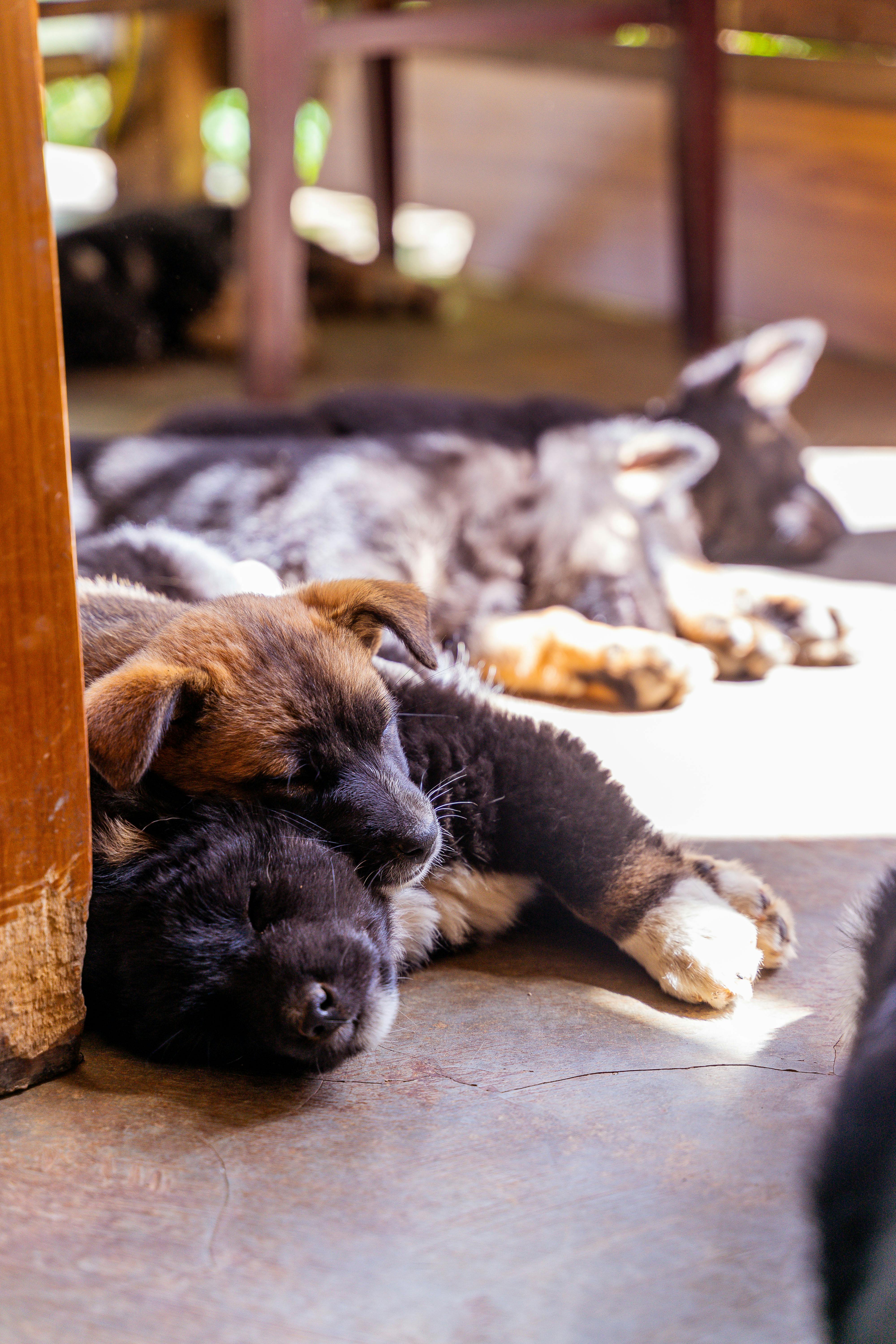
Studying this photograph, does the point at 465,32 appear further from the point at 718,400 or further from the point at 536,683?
the point at 536,683

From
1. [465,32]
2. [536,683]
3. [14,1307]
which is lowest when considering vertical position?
[14,1307]

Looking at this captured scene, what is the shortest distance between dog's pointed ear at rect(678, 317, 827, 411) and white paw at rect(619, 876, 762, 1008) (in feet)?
6.15

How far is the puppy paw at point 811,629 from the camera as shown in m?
2.52

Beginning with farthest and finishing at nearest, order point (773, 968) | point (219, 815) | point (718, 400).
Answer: point (718, 400)
point (773, 968)
point (219, 815)

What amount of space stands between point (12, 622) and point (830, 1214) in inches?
41.0

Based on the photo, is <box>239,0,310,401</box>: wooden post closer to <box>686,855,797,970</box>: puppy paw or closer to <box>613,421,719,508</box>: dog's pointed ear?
<box>613,421,719,508</box>: dog's pointed ear

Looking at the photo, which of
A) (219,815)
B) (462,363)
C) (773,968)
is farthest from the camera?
(462,363)

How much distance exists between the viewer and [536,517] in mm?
2912

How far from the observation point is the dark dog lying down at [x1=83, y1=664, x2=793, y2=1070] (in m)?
1.46

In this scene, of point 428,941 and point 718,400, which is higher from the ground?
point 718,400

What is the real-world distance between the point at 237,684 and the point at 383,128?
18.5 ft

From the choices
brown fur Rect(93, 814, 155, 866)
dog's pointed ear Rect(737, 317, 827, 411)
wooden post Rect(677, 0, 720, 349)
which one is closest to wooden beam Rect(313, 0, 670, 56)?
wooden post Rect(677, 0, 720, 349)

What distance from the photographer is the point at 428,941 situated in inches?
67.6

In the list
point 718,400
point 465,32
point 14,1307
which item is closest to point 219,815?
point 14,1307
